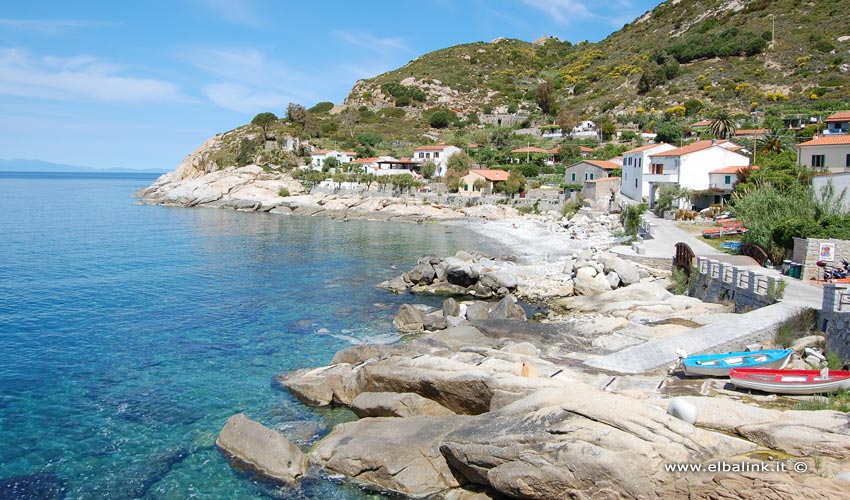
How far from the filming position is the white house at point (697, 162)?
49.6 m

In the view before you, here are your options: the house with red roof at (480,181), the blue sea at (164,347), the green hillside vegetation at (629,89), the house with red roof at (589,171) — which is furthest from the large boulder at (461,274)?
the house with red roof at (480,181)

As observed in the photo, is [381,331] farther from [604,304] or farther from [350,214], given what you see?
[350,214]

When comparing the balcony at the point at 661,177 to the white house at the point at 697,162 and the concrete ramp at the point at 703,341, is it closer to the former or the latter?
the white house at the point at 697,162

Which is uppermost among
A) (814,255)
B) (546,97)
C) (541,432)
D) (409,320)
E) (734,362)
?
(546,97)

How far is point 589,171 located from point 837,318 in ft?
188

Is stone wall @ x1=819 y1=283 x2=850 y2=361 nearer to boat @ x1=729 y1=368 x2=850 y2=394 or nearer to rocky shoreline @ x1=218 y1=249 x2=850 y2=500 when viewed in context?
rocky shoreline @ x1=218 y1=249 x2=850 y2=500

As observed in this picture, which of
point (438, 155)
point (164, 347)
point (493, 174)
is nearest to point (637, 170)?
point (493, 174)

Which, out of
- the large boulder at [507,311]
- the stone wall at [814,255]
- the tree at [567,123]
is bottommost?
the large boulder at [507,311]

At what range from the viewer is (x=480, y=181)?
79750mm

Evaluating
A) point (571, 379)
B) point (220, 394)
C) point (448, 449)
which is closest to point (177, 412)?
point (220, 394)

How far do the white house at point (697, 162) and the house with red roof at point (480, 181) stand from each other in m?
30.0

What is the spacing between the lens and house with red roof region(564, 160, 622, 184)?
69125mm

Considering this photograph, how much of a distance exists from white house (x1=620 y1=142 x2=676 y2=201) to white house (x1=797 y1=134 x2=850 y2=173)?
46.2 ft

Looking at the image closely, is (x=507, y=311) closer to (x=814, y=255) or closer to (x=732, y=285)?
(x=732, y=285)
